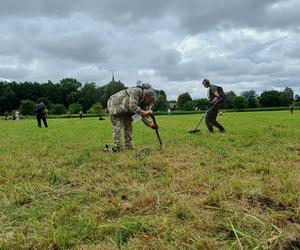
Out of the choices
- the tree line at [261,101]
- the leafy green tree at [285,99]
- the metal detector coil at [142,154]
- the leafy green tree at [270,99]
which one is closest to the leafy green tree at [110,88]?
the tree line at [261,101]

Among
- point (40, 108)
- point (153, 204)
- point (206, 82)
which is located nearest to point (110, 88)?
point (40, 108)

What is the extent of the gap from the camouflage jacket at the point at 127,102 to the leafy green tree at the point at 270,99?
369 ft

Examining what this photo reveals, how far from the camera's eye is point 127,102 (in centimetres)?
892

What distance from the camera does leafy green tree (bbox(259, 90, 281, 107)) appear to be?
115 metres

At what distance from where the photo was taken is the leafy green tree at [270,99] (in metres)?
115

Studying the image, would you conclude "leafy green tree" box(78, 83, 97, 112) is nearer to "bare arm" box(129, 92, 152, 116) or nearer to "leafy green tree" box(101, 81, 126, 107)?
"leafy green tree" box(101, 81, 126, 107)

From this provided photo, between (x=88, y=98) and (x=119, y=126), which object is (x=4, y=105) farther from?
(x=119, y=126)

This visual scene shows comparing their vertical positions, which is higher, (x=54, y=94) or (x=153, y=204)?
(x=54, y=94)

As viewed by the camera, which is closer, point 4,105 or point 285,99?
point 285,99

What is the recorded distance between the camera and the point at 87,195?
4.70 m

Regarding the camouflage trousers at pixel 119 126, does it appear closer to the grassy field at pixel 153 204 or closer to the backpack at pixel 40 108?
the grassy field at pixel 153 204

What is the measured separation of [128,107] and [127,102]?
0.45 feet

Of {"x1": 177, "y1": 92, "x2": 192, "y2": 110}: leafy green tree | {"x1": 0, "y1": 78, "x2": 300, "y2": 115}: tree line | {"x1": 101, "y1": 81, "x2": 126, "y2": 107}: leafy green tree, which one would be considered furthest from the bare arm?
{"x1": 177, "y1": 92, "x2": 192, "y2": 110}: leafy green tree

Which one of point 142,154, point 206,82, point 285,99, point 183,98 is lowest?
point 142,154
